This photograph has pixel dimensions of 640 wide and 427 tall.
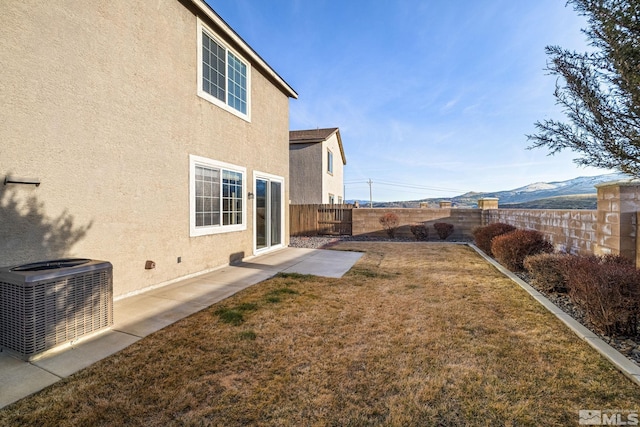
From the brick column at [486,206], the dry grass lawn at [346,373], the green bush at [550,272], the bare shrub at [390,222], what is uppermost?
the brick column at [486,206]

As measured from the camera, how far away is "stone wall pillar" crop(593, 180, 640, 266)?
4836mm

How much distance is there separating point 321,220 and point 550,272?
11.2m

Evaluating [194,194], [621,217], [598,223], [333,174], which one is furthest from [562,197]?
[194,194]

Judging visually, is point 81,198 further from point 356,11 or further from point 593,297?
point 356,11

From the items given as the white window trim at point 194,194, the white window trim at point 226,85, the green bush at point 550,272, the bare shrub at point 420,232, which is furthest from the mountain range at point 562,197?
the white window trim at point 226,85

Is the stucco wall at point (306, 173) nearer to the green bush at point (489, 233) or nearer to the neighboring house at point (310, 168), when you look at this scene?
the neighboring house at point (310, 168)

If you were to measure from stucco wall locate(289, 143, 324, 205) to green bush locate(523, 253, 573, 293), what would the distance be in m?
14.0

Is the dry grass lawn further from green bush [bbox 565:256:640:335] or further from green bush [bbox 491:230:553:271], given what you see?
green bush [bbox 491:230:553:271]

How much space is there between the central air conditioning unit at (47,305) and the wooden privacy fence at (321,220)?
40.2 feet

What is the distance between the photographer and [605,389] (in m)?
2.42

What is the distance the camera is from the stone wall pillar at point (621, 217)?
15.9 feet

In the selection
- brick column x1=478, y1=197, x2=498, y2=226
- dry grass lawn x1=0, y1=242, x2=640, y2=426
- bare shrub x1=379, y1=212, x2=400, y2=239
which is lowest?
dry grass lawn x1=0, y1=242, x2=640, y2=426

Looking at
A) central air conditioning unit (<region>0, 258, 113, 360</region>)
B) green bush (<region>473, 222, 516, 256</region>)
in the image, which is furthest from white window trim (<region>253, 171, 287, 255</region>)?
green bush (<region>473, 222, 516, 256</region>)

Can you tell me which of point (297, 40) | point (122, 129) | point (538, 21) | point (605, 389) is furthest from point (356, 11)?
point (605, 389)
